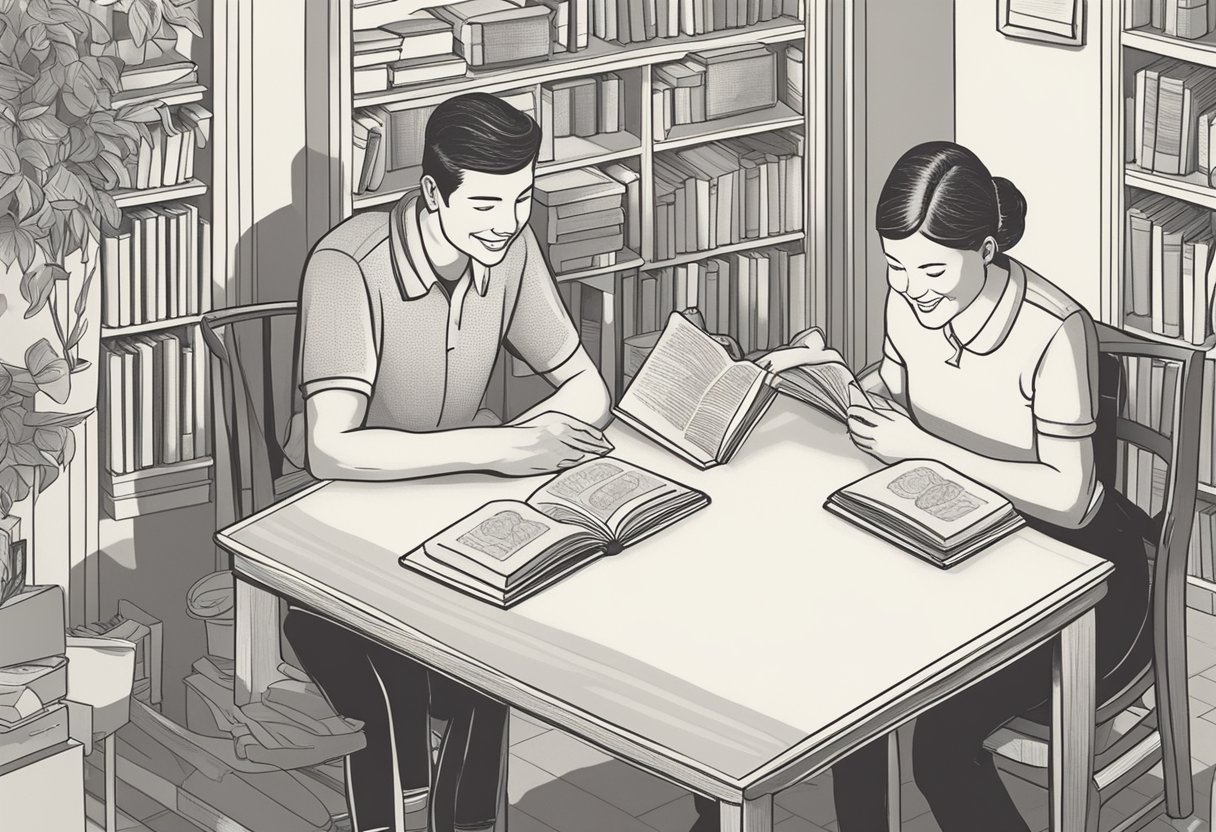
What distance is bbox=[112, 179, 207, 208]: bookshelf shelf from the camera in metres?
3.82

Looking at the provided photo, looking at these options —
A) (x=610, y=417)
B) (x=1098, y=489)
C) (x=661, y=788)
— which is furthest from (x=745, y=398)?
(x=661, y=788)

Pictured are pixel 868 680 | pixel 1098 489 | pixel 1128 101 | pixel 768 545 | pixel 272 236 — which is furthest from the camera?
pixel 1128 101

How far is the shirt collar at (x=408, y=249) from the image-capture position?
11.9 ft

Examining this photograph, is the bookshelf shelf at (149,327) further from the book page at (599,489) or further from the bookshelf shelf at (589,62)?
the book page at (599,489)

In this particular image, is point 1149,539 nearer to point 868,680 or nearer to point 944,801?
point 944,801

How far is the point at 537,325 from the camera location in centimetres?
379

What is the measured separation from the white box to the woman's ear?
197cm

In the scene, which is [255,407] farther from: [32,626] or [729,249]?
[729,249]

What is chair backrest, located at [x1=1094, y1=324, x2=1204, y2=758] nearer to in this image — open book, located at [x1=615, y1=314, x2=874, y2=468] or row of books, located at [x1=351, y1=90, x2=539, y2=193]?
open book, located at [x1=615, y1=314, x2=874, y2=468]

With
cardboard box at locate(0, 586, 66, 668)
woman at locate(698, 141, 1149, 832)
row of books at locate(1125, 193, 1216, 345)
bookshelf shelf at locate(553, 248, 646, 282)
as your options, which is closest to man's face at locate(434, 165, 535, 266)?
woman at locate(698, 141, 1149, 832)

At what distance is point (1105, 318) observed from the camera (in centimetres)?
441

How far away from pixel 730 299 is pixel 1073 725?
1.81 m

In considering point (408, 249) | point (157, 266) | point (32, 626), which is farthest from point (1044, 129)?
point (32, 626)

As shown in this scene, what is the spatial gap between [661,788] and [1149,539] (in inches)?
47.9
